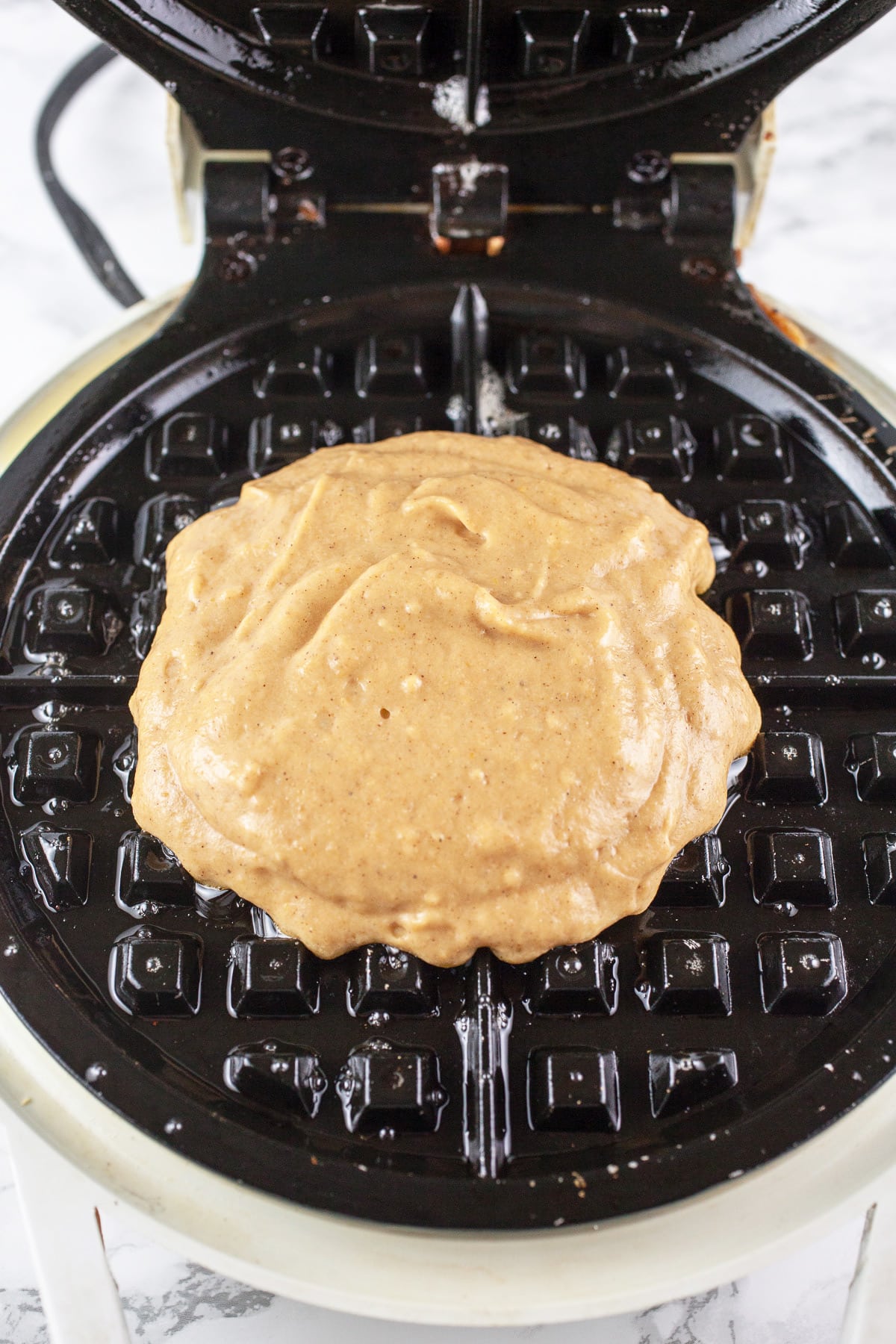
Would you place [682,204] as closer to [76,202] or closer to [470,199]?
[470,199]

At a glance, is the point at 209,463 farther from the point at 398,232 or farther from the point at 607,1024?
the point at 607,1024

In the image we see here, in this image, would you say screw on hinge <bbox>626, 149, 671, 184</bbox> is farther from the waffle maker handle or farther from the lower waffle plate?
the waffle maker handle

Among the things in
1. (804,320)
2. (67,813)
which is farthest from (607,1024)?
(804,320)

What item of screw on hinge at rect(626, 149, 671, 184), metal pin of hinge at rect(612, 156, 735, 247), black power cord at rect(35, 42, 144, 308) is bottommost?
metal pin of hinge at rect(612, 156, 735, 247)

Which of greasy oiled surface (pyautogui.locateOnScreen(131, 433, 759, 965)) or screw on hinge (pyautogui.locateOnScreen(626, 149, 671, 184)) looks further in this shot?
screw on hinge (pyautogui.locateOnScreen(626, 149, 671, 184))

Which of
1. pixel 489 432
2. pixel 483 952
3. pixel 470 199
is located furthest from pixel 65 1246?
pixel 470 199

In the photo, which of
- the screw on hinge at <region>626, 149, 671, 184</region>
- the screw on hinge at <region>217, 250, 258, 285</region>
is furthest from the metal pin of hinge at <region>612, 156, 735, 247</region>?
the screw on hinge at <region>217, 250, 258, 285</region>
